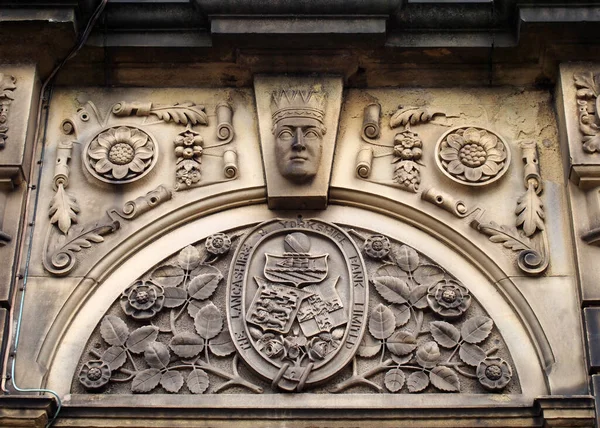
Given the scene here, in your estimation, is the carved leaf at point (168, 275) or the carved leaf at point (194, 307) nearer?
the carved leaf at point (194, 307)

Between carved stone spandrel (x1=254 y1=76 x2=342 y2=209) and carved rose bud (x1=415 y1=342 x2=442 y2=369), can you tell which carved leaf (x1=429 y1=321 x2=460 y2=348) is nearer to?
carved rose bud (x1=415 y1=342 x2=442 y2=369)

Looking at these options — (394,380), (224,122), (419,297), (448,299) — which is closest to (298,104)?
(224,122)

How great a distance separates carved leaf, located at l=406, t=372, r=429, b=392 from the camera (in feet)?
26.2

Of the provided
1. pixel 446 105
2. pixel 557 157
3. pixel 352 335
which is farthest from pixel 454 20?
pixel 352 335

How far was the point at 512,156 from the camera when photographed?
888cm

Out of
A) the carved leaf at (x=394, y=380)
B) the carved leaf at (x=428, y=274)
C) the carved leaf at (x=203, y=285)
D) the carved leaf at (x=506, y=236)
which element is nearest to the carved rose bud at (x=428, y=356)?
the carved leaf at (x=394, y=380)

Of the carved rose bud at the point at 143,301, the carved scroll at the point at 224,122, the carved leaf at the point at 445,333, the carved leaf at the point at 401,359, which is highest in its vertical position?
the carved scroll at the point at 224,122

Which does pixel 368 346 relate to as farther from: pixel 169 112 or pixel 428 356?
pixel 169 112

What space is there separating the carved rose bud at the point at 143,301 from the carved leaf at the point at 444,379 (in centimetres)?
181

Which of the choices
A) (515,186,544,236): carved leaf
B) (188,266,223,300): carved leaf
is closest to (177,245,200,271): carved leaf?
(188,266,223,300): carved leaf

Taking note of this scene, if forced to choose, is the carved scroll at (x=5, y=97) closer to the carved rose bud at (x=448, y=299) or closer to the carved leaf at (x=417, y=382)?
the carved rose bud at (x=448, y=299)

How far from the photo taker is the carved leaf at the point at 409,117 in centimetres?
903

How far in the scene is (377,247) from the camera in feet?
28.0

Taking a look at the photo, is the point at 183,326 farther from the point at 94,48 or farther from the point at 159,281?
the point at 94,48
